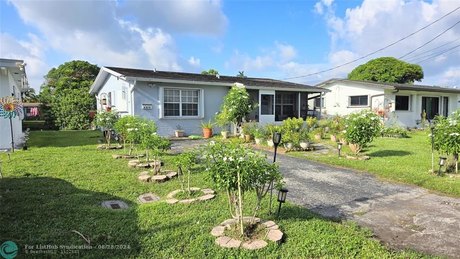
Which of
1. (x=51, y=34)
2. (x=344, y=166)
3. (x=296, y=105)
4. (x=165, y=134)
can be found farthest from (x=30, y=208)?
(x=296, y=105)

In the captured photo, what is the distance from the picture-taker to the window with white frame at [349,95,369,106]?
20375 mm

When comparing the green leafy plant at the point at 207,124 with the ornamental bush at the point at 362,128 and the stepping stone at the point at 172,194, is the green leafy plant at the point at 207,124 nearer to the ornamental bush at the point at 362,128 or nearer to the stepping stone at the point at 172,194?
the ornamental bush at the point at 362,128

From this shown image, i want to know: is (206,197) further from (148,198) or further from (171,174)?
(171,174)

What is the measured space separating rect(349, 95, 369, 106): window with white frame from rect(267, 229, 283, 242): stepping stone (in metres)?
19.3

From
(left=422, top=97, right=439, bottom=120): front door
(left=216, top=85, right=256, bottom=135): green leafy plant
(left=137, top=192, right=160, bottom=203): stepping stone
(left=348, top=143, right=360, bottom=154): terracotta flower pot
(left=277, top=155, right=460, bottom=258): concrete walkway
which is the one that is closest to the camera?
(left=277, top=155, right=460, bottom=258): concrete walkway

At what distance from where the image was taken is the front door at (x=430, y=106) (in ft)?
72.7

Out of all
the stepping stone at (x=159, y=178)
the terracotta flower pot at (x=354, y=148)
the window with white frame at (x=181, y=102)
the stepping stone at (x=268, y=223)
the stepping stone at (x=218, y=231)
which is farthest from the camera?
Result: the window with white frame at (x=181, y=102)

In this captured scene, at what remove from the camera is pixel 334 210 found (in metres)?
4.72

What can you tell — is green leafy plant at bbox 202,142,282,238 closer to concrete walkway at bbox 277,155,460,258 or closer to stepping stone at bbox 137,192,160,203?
concrete walkway at bbox 277,155,460,258

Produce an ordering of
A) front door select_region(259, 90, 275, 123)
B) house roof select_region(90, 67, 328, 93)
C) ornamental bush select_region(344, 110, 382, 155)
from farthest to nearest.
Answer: front door select_region(259, 90, 275, 123) < house roof select_region(90, 67, 328, 93) < ornamental bush select_region(344, 110, 382, 155)

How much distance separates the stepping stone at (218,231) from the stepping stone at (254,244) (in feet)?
1.22

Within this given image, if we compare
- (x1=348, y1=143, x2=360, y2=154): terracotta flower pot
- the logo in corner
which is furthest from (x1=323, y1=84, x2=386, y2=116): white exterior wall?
Result: the logo in corner

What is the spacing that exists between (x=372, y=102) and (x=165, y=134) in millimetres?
14445

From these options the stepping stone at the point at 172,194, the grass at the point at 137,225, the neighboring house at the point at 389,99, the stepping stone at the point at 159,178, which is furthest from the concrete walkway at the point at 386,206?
the neighboring house at the point at 389,99
